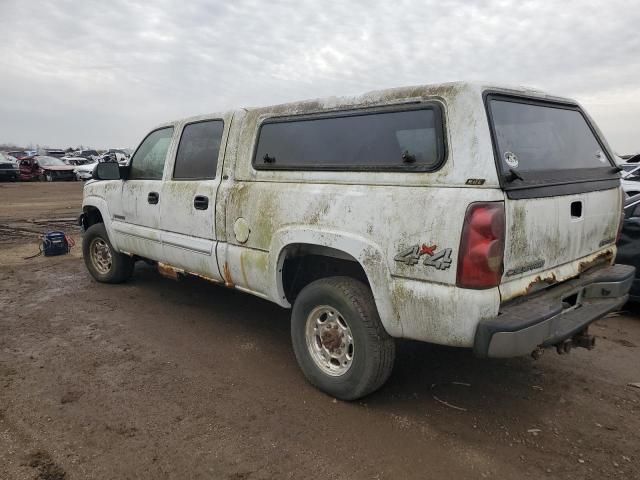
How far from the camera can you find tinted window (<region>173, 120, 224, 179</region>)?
418 centimetres

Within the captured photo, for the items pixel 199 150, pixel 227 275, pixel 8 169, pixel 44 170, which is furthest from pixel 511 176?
pixel 44 170

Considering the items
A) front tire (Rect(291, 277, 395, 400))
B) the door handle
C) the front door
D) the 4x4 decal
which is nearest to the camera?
the 4x4 decal

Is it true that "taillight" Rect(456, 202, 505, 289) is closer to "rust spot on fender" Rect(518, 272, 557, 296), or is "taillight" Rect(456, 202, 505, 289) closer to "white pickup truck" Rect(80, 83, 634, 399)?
"white pickup truck" Rect(80, 83, 634, 399)

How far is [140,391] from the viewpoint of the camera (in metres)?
3.39

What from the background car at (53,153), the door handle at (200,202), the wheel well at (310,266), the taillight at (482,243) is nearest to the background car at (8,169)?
the background car at (53,153)

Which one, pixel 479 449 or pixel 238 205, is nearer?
pixel 479 449

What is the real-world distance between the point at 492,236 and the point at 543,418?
4.59ft

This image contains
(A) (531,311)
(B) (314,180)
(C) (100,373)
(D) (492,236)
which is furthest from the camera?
(C) (100,373)

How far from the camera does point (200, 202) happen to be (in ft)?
13.7

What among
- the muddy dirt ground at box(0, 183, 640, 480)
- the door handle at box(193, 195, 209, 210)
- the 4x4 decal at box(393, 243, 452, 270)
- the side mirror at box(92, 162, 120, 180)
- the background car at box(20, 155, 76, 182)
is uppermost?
the background car at box(20, 155, 76, 182)

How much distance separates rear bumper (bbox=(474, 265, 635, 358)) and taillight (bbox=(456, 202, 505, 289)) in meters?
0.25

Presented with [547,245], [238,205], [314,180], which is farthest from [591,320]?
[238,205]

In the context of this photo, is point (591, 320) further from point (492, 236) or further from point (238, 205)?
point (238, 205)

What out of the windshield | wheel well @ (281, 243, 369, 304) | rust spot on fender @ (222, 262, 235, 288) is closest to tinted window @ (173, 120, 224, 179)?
rust spot on fender @ (222, 262, 235, 288)
